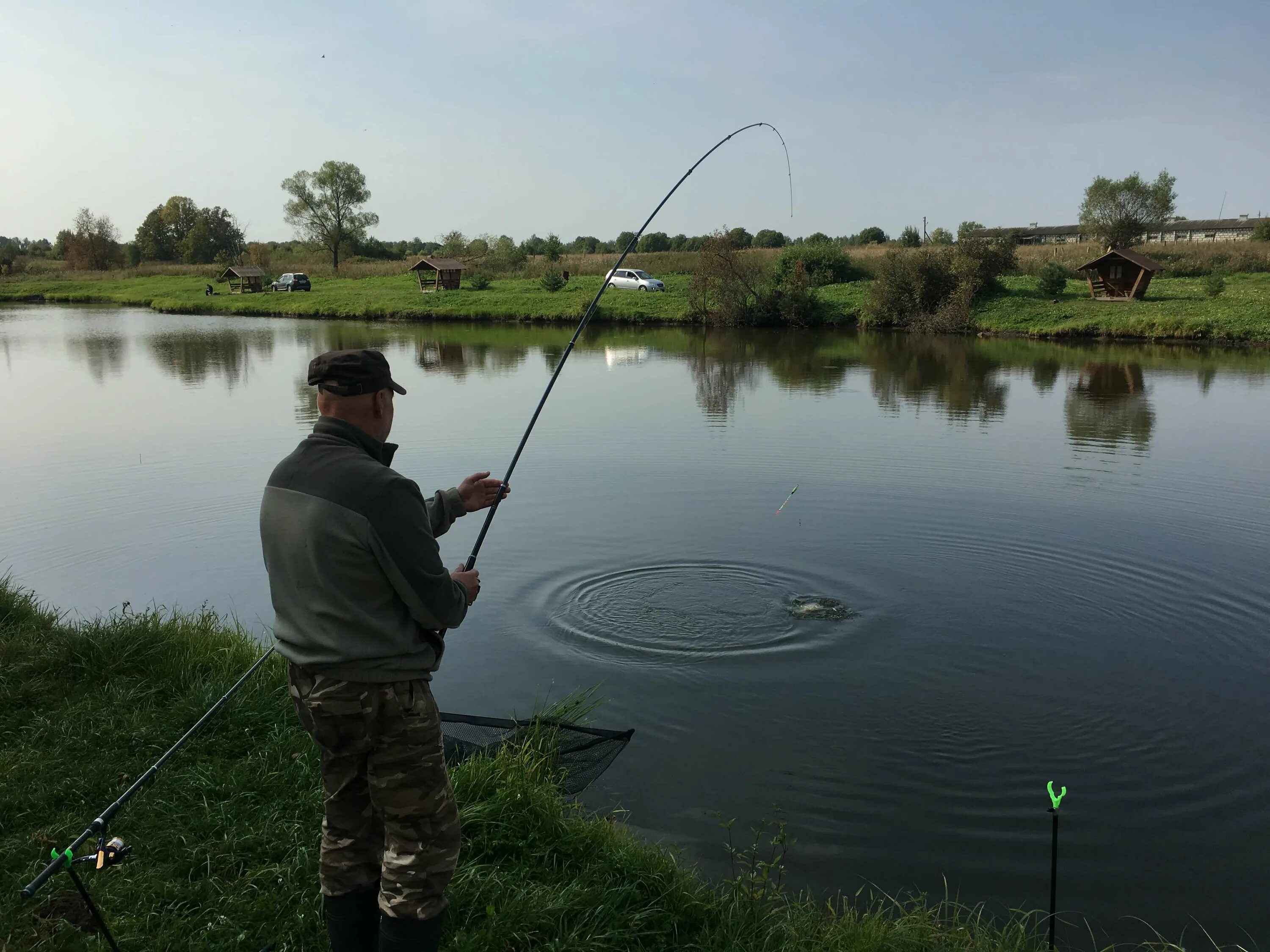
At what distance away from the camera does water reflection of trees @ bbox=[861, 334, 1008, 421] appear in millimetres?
18641

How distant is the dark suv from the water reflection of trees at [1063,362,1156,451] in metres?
50.3

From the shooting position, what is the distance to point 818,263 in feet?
147

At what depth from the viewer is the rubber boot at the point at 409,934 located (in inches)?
110

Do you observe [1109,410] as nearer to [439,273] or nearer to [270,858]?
[270,858]

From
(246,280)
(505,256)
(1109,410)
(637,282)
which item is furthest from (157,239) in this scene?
(1109,410)

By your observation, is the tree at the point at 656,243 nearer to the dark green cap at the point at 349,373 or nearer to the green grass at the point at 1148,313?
the green grass at the point at 1148,313

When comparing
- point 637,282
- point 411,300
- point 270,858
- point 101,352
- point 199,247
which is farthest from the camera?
point 199,247

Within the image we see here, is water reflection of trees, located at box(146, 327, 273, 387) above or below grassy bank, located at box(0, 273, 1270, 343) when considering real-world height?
below

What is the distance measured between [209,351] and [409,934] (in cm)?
3079

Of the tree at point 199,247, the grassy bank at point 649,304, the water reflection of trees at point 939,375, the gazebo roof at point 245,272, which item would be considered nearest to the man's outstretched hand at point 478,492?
the water reflection of trees at point 939,375

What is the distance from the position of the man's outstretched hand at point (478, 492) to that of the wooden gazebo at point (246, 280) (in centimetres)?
6675

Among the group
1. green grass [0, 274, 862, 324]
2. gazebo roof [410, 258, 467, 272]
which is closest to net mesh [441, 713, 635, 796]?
green grass [0, 274, 862, 324]

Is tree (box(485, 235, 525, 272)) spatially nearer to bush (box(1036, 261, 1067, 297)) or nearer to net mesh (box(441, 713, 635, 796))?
bush (box(1036, 261, 1067, 297))

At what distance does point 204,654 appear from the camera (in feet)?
18.2
